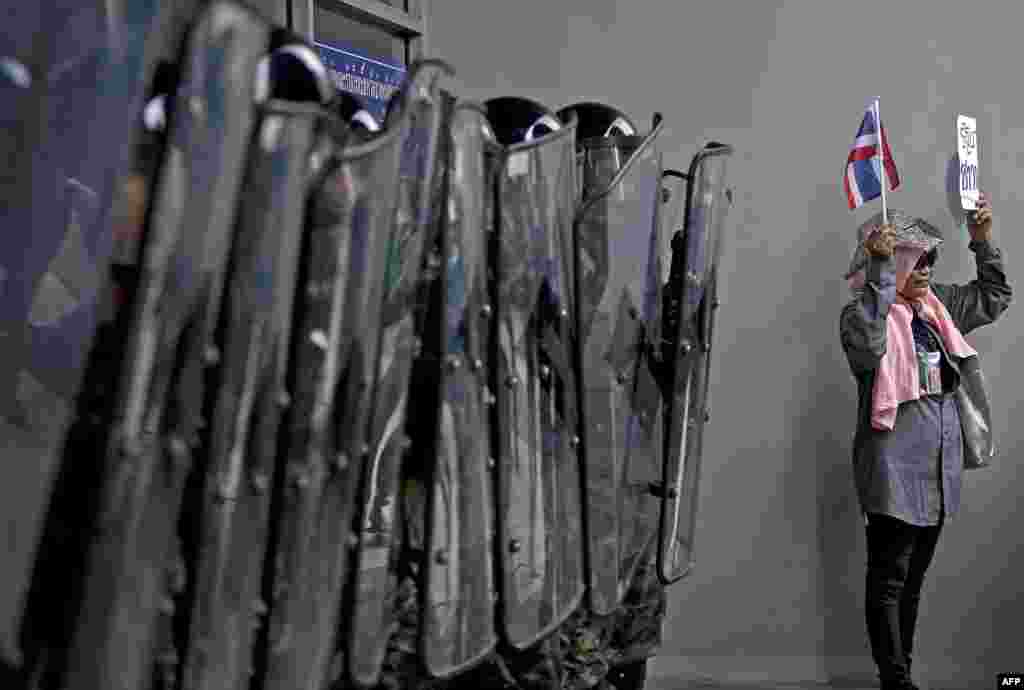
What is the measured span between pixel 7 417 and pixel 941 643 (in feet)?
13.7

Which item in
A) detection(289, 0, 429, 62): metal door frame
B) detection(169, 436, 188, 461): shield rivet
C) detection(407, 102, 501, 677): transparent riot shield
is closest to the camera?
detection(169, 436, 188, 461): shield rivet

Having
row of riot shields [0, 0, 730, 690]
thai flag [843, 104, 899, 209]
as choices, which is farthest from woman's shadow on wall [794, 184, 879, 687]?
row of riot shields [0, 0, 730, 690]

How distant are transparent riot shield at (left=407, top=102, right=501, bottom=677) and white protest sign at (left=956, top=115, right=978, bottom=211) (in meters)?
2.88

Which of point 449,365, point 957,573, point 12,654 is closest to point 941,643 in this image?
point 957,573

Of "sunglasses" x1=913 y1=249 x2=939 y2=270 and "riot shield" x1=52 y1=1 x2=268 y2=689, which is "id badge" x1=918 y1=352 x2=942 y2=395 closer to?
"sunglasses" x1=913 y1=249 x2=939 y2=270

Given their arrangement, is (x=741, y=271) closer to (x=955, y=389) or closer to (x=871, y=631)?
(x=955, y=389)

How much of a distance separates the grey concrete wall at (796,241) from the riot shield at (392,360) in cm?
319

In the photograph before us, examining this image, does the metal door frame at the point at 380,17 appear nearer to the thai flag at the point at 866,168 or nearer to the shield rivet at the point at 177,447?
the thai flag at the point at 866,168

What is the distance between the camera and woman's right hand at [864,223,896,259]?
421 cm

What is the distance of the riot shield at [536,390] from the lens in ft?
6.33

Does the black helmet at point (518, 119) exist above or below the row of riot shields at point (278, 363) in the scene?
above

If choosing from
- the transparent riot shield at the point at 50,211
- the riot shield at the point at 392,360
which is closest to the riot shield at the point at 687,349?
the riot shield at the point at 392,360

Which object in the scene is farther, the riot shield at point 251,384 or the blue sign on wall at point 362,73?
the blue sign on wall at point 362,73

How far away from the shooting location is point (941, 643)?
16.0ft
